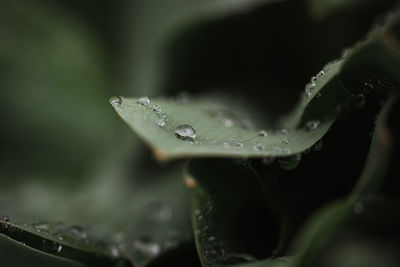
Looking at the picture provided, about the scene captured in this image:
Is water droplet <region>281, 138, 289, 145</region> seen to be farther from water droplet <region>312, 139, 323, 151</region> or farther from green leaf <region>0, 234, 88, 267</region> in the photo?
green leaf <region>0, 234, 88, 267</region>

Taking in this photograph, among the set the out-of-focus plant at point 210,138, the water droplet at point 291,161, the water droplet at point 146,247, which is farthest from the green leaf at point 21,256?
the water droplet at point 291,161

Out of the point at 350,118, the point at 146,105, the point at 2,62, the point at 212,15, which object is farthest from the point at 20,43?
the point at 350,118

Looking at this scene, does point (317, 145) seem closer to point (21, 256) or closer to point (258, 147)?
point (258, 147)

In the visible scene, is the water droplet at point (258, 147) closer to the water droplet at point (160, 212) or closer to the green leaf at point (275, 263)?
the green leaf at point (275, 263)

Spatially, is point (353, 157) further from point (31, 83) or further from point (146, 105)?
point (31, 83)

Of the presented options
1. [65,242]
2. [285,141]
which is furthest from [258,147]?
[65,242]

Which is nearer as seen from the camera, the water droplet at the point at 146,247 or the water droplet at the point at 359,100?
the water droplet at the point at 359,100

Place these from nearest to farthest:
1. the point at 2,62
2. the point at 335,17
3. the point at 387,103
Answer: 1. the point at 387,103
2. the point at 335,17
3. the point at 2,62
